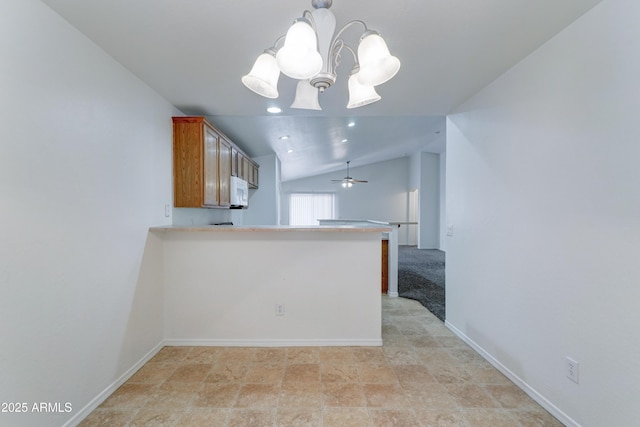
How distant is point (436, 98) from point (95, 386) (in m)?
3.38

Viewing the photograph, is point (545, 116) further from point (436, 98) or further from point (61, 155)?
point (61, 155)

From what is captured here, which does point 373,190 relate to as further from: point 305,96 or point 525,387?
point 305,96

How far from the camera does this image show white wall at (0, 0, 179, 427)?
1.22 meters

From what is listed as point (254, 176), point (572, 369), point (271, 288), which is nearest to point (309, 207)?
point (254, 176)

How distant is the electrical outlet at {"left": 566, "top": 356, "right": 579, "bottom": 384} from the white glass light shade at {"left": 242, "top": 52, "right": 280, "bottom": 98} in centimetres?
215

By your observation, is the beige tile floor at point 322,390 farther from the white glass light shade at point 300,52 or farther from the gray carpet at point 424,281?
the white glass light shade at point 300,52

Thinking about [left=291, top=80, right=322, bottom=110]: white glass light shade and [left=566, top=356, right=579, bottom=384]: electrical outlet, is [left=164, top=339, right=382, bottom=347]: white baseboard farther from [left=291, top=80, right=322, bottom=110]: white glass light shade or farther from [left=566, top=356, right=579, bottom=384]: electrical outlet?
[left=291, top=80, right=322, bottom=110]: white glass light shade

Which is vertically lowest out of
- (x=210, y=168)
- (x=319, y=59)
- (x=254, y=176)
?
(x=210, y=168)

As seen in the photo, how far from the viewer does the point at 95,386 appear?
170cm

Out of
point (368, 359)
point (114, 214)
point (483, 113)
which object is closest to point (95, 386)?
point (114, 214)

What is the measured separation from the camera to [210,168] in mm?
2809

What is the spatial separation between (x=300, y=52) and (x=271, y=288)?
6.73 ft

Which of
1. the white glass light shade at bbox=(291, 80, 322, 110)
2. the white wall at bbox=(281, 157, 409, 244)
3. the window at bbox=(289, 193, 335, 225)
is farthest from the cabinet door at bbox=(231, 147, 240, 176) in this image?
the white wall at bbox=(281, 157, 409, 244)

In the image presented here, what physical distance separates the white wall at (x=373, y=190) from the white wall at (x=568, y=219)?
25.0 feet
